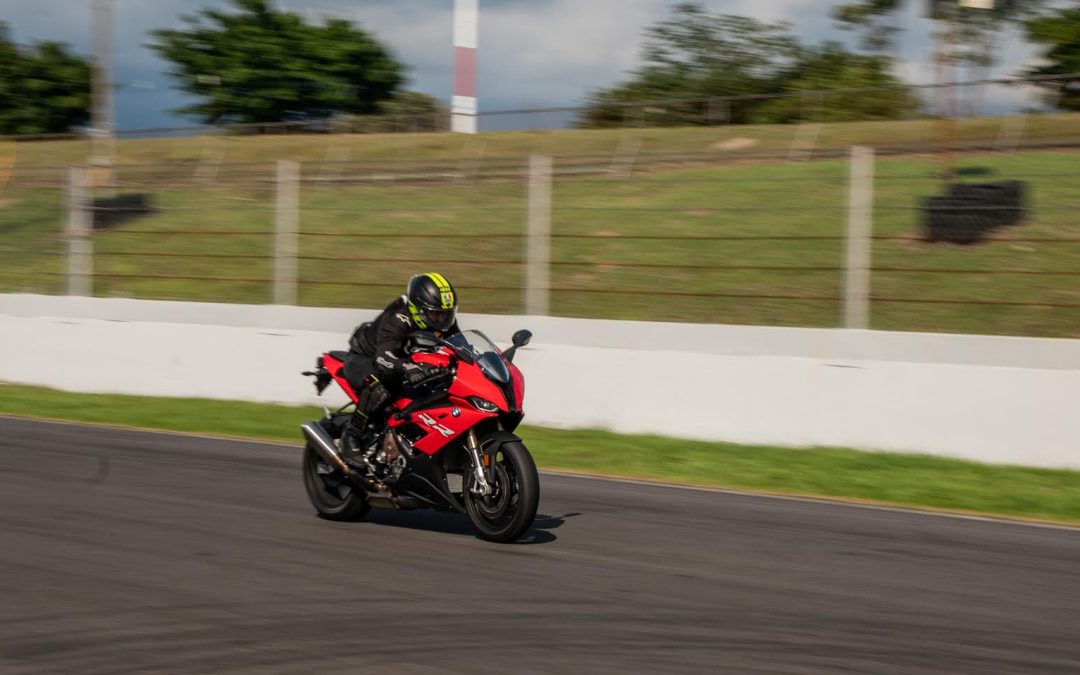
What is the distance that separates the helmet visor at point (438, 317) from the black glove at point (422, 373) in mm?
342

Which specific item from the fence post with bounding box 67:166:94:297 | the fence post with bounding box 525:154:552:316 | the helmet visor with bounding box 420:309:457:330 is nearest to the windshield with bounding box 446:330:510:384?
the helmet visor with bounding box 420:309:457:330

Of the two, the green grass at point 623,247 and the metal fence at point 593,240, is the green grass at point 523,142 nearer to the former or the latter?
the green grass at point 623,247

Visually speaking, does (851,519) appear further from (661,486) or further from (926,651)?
(926,651)

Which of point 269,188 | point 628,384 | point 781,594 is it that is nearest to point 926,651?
point 781,594

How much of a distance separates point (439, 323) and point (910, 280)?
685cm

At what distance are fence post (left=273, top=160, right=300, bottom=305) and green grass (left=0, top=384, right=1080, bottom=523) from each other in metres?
2.02

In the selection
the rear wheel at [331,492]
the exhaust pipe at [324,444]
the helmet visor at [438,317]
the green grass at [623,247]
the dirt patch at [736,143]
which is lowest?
the rear wheel at [331,492]

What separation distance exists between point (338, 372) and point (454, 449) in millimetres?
1152

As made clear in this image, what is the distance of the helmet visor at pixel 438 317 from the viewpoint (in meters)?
7.88

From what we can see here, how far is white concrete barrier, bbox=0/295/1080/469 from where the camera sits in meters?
11.0

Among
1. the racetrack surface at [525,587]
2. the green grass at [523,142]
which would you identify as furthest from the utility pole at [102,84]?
the racetrack surface at [525,587]

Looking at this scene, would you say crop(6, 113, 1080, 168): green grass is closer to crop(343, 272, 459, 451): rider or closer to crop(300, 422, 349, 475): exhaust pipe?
crop(300, 422, 349, 475): exhaust pipe

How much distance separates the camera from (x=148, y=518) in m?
8.24

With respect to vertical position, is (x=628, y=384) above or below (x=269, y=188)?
below
